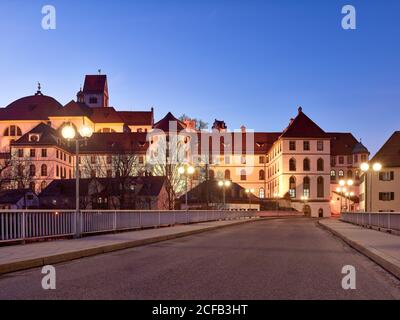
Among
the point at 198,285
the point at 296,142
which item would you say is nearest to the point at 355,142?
the point at 296,142

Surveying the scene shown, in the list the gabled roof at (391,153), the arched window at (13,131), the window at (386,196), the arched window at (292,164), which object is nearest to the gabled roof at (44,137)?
the arched window at (13,131)

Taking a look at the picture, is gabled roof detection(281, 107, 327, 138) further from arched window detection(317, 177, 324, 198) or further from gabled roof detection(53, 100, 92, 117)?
gabled roof detection(53, 100, 92, 117)

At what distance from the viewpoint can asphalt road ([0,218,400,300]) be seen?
8.14 meters

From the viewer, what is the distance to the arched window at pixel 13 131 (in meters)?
127

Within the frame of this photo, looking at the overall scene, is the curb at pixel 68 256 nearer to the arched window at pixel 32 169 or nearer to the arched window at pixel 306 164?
the arched window at pixel 306 164

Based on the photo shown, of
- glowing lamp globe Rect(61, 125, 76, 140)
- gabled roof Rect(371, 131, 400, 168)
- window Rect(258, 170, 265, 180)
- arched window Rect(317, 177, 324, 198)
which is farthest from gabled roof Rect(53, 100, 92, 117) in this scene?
glowing lamp globe Rect(61, 125, 76, 140)

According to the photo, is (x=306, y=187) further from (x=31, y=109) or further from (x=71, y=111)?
(x=31, y=109)

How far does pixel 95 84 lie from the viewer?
14625cm

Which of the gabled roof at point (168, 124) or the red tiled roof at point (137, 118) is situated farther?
the red tiled roof at point (137, 118)

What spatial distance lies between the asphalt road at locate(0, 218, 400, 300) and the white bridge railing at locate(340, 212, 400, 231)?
34.1 ft

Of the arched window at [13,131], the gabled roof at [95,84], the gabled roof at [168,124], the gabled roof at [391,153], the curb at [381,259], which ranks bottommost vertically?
the curb at [381,259]

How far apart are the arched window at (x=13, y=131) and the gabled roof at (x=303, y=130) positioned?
61.0 metres
